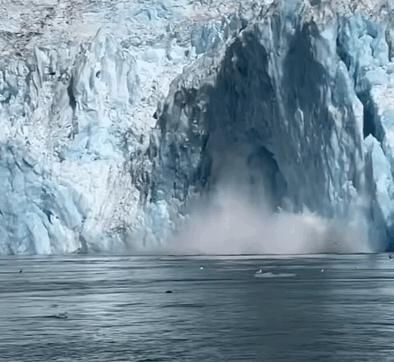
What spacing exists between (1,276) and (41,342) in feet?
73.3

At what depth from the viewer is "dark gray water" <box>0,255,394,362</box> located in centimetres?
2122

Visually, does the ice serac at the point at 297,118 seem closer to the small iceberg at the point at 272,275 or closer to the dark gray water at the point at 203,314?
the dark gray water at the point at 203,314

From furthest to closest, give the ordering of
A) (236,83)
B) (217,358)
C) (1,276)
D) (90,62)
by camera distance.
Result: (90,62)
(236,83)
(1,276)
(217,358)

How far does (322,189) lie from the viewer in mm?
52344

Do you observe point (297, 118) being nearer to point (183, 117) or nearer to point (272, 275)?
point (183, 117)

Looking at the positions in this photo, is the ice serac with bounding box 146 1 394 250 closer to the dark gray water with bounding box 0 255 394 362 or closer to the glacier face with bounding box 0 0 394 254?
the glacier face with bounding box 0 0 394 254

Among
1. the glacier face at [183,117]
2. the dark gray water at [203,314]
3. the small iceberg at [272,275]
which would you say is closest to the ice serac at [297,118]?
the glacier face at [183,117]

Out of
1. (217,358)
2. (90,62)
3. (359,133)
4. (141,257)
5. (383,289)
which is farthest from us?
(90,62)

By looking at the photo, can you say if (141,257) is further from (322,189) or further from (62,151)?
(322,189)

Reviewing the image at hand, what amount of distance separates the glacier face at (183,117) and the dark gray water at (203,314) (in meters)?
8.55

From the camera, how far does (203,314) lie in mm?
27391

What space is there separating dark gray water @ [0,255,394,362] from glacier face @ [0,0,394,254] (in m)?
8.55

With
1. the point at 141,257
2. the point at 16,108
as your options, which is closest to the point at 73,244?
the point at 141,257

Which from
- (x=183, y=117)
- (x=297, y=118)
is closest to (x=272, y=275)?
(x=297, y=118)
